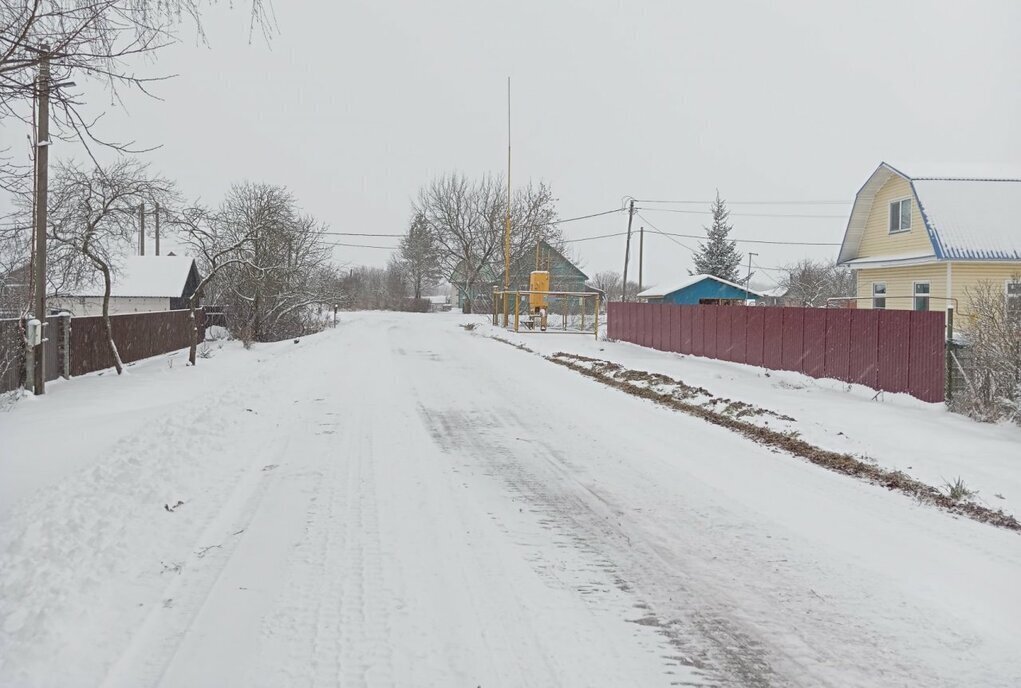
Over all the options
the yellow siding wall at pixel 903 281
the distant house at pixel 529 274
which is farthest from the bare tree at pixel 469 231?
the yellow siding wall at pixel 903 281

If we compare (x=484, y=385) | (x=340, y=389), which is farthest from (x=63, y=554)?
(x=484, y=385)

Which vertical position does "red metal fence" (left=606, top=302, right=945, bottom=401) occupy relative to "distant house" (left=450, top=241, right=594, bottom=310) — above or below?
below

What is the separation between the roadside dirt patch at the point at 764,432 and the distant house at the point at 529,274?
41.3 m

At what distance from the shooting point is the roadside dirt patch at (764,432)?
22.2 ft

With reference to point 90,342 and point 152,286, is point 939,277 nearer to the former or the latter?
point 90,342

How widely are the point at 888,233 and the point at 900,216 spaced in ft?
2.49

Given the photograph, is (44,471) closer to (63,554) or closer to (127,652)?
(63,554)

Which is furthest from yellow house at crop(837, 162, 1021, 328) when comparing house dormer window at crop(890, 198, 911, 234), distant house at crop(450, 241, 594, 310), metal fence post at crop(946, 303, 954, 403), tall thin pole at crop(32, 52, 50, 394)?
distant house at crop(450, 241, 594, 310)

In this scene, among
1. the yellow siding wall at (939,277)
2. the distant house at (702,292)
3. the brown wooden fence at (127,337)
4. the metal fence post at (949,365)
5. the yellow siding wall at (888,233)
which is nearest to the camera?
the metal fence post at (949,365)

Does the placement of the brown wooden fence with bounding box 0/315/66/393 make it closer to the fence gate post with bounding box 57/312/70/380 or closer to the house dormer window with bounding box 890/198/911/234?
the fence gate post with bounding box 57/312/70/380

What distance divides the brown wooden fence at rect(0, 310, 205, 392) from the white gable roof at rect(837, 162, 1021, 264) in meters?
22.6

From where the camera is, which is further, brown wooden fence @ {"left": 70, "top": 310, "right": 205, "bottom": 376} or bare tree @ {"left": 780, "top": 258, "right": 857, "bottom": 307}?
bare tree @ {"left": 780, "top": 258, "right": 857, "bottom": 307}

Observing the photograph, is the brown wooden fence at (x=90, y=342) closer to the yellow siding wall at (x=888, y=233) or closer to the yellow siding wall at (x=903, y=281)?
the yellow siding wall at (x=903, y=281)

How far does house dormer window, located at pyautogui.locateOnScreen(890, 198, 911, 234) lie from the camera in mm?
24469
